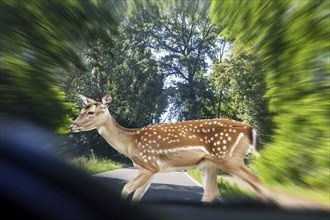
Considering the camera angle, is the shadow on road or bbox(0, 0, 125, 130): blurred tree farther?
the shadow on road

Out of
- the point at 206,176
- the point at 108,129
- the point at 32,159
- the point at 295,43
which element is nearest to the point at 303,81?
the point at 295,43

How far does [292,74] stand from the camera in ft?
23.4

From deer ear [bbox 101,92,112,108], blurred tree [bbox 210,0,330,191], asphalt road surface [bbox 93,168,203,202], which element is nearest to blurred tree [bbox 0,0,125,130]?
deer ear [bbox 101,92,112,108]

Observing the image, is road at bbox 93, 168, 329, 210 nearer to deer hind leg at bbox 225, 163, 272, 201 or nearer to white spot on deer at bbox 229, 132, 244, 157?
deer hind leg at bbox 225, 163, 272, 201

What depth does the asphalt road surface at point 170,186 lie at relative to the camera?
651 centimetres

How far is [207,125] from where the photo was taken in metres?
7.04

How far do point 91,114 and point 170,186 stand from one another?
2.02m

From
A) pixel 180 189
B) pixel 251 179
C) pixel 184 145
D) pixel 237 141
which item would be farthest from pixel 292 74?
pixel 180 189

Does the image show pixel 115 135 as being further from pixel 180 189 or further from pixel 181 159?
pixel 180 189

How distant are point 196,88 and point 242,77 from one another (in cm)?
92

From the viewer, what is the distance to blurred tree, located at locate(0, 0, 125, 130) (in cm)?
570

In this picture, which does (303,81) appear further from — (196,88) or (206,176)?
(206,176)

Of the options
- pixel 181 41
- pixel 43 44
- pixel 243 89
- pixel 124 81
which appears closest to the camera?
pixel 43 44

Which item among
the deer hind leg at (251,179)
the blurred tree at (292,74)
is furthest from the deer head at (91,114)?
the blurred tree at (292,74)
